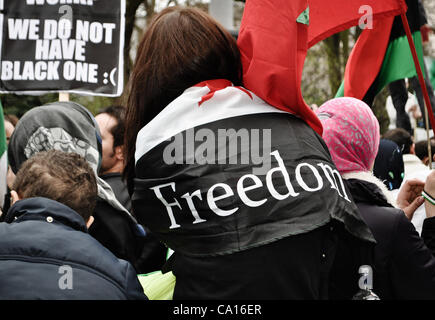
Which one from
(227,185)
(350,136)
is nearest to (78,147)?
(350,136)

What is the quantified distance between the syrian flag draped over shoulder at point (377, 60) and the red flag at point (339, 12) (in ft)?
2.14

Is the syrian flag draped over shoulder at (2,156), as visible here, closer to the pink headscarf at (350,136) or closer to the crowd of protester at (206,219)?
the crowd of protester at (206,219)

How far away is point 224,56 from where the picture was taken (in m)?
1.68

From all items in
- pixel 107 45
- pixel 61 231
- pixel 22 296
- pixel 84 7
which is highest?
pixel 84 7

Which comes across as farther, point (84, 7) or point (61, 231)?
→ point (84, 7)

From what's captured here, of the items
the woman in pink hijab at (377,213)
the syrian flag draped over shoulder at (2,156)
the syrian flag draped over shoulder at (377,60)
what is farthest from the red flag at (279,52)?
the syrian flag draped over shoulder at (2,156)

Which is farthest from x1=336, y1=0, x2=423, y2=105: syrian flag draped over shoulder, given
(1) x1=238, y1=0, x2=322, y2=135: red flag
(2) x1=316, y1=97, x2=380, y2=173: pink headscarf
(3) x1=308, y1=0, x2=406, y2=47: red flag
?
(1) x1=238, y1=0, x2=322, y2=135: red flag

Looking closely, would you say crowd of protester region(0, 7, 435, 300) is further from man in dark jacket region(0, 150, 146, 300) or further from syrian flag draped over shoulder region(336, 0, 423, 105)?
syrian flag draped over shoulder region(336, 0, 423, 105)

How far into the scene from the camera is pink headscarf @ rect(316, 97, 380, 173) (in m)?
2.19

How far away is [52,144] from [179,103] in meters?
1.23

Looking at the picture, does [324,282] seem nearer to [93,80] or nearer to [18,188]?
[18,188]

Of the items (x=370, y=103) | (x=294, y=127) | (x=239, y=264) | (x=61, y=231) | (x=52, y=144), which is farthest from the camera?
(x=370, y=103)

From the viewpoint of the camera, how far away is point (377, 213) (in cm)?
194

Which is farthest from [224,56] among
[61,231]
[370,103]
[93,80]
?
[93,80]
